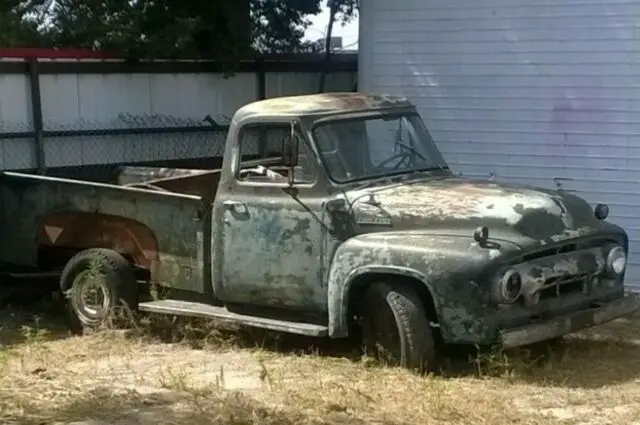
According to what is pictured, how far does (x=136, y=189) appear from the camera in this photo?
962 centimetres

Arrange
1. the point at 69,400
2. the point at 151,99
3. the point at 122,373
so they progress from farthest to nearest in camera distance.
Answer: the point at 151,99 → the point at 122,373 → the point at 69,400

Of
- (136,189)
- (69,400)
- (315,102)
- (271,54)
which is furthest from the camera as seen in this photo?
(271,54)

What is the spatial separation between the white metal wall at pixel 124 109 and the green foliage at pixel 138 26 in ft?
1.23

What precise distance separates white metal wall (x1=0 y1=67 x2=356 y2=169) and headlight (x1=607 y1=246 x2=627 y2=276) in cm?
631

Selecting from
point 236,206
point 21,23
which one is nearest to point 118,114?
point 21,23

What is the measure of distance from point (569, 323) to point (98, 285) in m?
4.19

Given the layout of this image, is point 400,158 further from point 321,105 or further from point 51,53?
point 51,53

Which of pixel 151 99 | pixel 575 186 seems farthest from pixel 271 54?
pixel 575 186

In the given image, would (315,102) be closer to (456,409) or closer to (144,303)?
(144,303)

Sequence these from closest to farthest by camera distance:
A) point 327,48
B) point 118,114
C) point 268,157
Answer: point 268,157 → point 118,114 → point 327,48

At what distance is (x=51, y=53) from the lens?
12.2 meters

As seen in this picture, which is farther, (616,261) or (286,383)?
(616,261)

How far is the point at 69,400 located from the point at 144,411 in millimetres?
669

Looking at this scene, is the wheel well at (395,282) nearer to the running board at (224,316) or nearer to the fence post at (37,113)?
the running board at (224,316)
